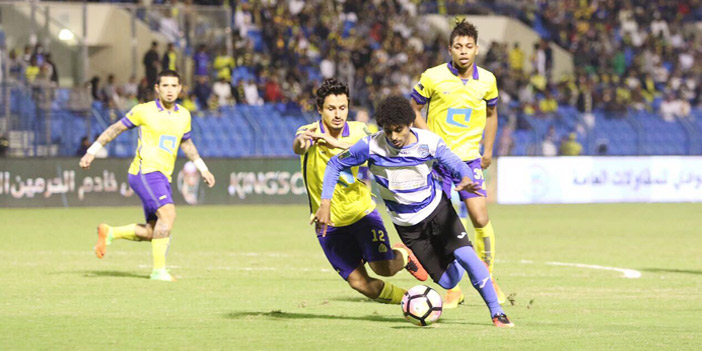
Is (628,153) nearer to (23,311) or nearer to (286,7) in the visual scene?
(286,7)

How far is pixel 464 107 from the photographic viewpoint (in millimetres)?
10477

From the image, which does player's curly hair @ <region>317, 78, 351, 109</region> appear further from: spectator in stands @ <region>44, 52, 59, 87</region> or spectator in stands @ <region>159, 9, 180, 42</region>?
spectator in stands @ <region>159, 9, 180, 42</region>

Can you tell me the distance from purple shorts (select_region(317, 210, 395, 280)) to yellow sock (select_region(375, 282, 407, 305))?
31 centimetres

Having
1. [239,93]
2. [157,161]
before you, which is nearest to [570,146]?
[239,93]

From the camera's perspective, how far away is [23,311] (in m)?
9.61

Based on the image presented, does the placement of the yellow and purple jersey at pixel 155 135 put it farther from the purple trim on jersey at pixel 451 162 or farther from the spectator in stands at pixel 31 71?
the spectator in stands at pixel 31 71

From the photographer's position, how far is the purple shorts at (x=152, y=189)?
490 inches

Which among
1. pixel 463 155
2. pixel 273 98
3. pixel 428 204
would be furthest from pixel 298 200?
pixel 428 204

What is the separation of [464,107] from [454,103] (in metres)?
0.09

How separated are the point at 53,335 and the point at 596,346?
3.57 meters

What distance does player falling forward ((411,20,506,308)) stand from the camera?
33.8 feet

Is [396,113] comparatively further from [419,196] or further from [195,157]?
[195,157]

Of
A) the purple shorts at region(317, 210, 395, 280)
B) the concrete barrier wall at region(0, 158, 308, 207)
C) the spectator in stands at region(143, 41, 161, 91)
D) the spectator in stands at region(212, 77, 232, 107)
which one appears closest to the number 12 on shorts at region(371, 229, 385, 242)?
the purple shorts at region(317, 210, 395, 280)

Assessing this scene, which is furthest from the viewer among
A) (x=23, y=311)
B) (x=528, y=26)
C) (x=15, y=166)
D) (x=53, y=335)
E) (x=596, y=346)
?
(x=528, y=26)
